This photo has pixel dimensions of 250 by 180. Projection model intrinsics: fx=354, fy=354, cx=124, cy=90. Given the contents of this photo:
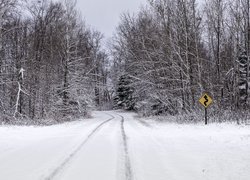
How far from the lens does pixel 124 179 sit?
23.4 ft

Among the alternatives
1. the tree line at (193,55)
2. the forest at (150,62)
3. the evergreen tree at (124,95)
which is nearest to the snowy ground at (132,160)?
the forest at (150,62)

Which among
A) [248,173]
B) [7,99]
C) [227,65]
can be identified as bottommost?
[248,173]

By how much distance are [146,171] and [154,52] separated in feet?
73.8

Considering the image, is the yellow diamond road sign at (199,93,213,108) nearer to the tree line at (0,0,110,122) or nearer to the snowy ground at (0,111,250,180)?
the snowy ground at (0,111,250,180)

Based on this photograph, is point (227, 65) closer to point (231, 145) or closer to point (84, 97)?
point (84, 97)

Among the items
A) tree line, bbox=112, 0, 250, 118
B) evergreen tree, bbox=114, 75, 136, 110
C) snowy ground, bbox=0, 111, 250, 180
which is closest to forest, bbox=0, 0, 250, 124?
tree line, bbox=112, 0, 250, 118

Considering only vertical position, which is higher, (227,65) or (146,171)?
(227,65)

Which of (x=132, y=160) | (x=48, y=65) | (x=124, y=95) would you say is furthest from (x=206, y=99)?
(x=124, y=95)

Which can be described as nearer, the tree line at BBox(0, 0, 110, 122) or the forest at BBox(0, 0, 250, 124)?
the forest at BBox(0, 0, 250, 124)

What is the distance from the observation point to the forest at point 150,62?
27375 mm

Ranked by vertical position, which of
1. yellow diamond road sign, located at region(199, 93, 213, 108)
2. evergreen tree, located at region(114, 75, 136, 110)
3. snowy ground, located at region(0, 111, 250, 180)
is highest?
evergreen tree, located at region(114, 75, 136, 110)

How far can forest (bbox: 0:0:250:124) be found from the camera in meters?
27.4

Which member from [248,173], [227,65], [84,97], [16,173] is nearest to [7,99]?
[84,97]

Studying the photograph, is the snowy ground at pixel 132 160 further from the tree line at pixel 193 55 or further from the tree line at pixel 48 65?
the tree line at pixel 48 65
